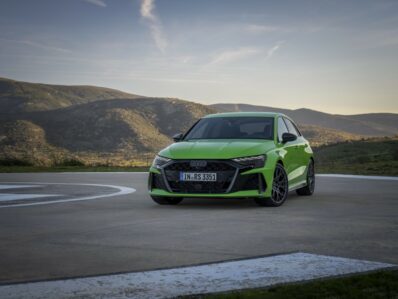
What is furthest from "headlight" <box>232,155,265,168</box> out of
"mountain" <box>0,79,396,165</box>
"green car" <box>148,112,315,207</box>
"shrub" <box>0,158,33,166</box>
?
"mountain" <box>0,79,396,165</box>

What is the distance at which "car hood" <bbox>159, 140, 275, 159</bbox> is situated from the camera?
1112 centimetres

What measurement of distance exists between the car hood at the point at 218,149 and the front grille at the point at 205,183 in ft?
0.43

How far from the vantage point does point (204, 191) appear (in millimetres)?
11078

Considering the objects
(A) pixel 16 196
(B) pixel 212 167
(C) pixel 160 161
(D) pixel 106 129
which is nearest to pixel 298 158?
(B) pixel 212 167

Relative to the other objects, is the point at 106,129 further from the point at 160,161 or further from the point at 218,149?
the point at 218,149

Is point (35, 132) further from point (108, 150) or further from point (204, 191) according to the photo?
point (204, 191)

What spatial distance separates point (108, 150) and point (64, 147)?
6.13m

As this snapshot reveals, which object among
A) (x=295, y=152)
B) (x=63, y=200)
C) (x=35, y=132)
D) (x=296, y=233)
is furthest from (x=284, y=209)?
(x=35, y=132)

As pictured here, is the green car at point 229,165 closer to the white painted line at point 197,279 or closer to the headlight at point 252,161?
the headlight at point 252,161

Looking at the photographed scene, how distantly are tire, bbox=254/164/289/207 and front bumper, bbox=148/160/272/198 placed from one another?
30cm

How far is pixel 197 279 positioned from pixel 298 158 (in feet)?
26.6

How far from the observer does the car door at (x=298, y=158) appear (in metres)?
13.0

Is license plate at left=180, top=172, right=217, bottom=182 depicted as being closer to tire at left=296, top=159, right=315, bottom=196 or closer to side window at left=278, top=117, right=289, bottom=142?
side window at left=278, top=117, right=289, bottom=142

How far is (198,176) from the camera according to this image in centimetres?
1103
